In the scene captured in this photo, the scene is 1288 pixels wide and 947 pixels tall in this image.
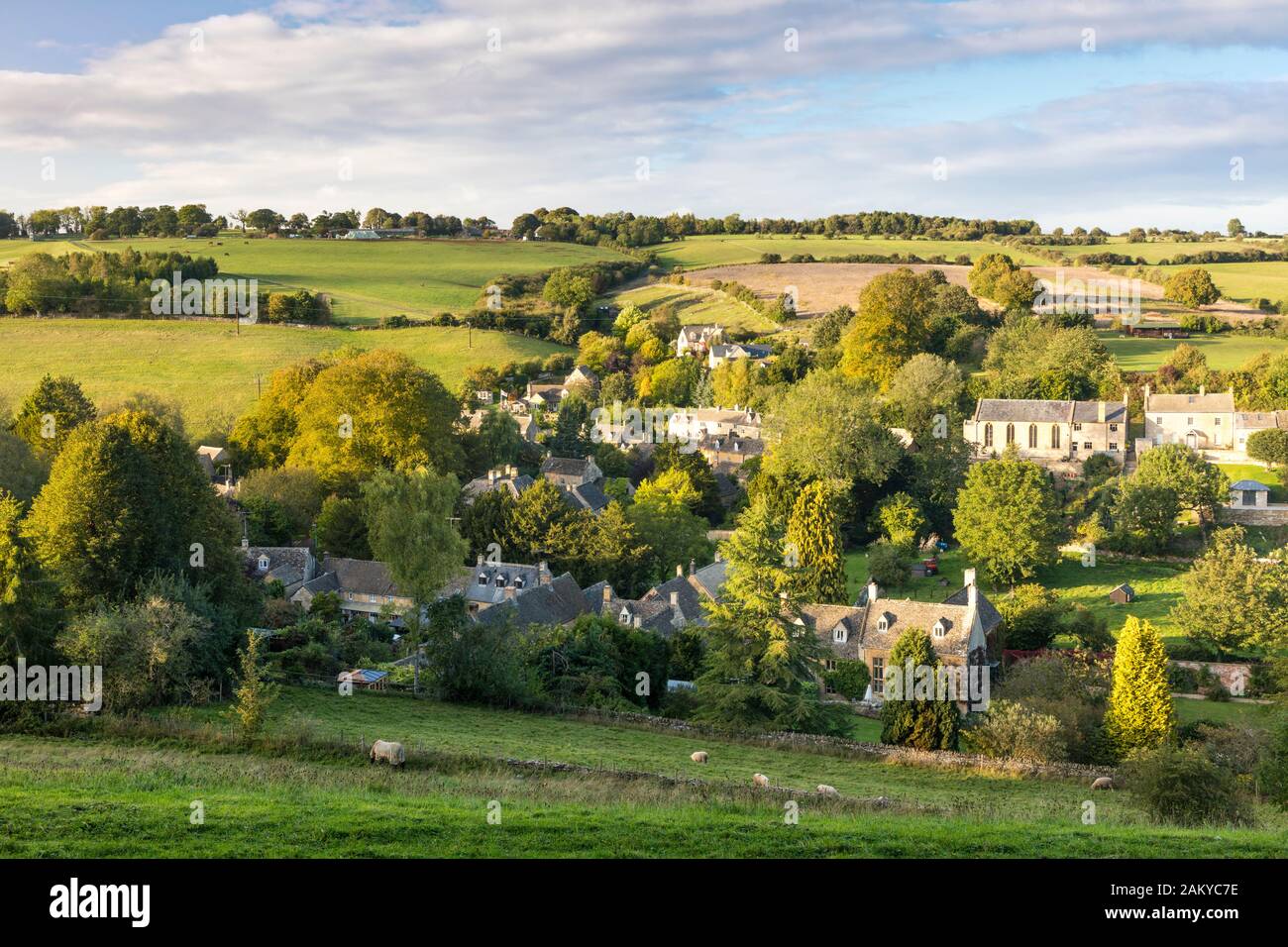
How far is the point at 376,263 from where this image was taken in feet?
398

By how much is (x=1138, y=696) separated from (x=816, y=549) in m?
20.9

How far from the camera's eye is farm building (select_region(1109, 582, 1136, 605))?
52.7m

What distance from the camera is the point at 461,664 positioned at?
113 feet

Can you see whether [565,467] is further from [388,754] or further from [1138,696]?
[388,754]

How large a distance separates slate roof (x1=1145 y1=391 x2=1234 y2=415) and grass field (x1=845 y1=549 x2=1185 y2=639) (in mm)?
19854

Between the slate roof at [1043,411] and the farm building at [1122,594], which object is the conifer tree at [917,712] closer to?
the farm building at [1122,594]

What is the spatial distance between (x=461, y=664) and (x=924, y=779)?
14.1 m

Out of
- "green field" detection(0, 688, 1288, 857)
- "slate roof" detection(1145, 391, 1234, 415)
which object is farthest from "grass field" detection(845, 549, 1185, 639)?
"green field" detection(0, 688, 1288, 857)

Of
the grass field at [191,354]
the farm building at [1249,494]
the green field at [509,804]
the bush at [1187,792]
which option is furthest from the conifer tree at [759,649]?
the grass field at [191,354]

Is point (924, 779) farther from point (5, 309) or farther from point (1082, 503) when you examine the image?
point (5, 309)

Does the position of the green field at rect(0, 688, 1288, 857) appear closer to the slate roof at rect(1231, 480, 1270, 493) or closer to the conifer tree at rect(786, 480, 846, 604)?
the conifer tree at rect(786, 480, 846, 604)

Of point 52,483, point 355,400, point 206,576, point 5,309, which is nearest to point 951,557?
point 355,400


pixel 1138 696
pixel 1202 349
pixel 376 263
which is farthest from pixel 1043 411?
pixel 376 263
